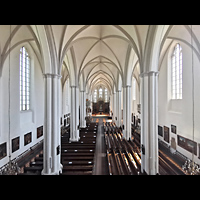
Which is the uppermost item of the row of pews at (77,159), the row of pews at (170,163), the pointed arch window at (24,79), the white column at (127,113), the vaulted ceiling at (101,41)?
the vaulted ceiling at (101,41)

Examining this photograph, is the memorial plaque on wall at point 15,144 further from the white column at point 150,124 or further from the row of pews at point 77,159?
the white column at point 150,124

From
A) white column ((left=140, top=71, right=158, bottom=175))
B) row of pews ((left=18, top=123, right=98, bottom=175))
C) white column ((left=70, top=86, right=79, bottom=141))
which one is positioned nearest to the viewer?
white column ((left=140, top=71, right=158, bottom=175))

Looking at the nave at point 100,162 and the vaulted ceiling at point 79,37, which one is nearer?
the vaulted ceiling at point 79,37

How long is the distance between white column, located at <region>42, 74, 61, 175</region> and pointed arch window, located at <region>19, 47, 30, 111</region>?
4870 millimetres

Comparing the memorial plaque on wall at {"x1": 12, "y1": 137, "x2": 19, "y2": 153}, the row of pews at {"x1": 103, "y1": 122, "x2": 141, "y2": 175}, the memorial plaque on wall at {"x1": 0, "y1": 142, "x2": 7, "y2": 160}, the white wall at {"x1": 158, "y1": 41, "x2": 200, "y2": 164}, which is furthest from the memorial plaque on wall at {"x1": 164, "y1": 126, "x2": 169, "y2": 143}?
the memorial plaque on wall at {"x1": 0, "y1": 142, "x2": 7, "y2": 160}

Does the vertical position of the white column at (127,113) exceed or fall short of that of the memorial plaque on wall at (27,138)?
it exceeds it

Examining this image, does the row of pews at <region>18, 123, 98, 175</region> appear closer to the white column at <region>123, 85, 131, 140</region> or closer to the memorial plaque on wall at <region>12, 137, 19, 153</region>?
the memorial plaque on wall at <region>12, 137, 19, 153</region>

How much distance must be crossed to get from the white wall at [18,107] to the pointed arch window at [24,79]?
1.12ft

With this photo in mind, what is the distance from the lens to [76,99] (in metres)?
13.4

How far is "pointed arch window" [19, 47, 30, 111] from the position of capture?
10.4 meters

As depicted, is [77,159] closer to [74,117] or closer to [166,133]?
[74,117]

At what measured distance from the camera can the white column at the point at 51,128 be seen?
6.84 meters

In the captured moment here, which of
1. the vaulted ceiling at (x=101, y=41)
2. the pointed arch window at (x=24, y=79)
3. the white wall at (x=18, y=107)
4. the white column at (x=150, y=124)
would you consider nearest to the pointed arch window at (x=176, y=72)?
the vaulted ceiling at (x=101, y=41)
